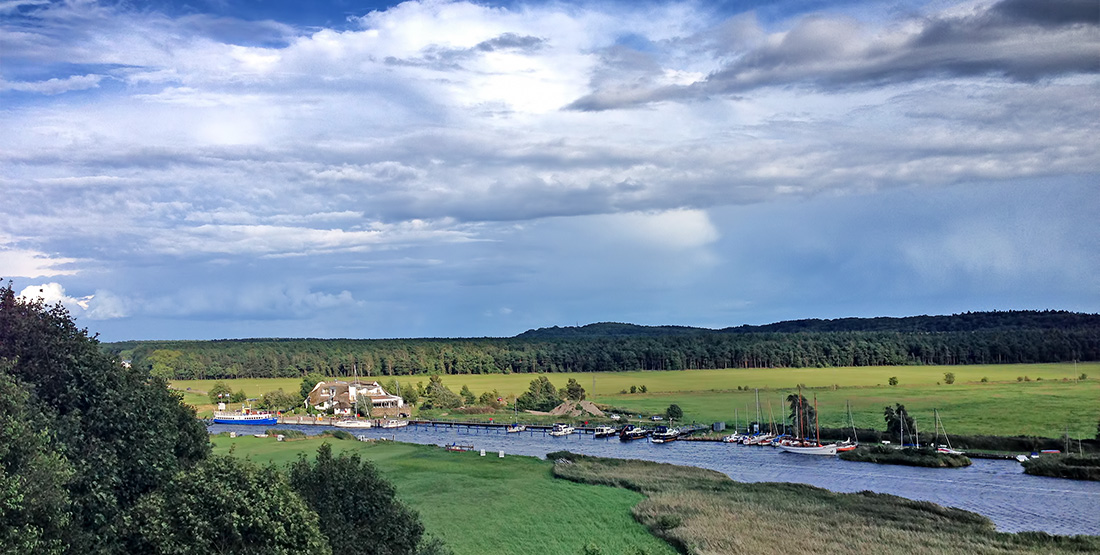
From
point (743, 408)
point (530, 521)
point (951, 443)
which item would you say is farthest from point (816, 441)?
point (530, 521)

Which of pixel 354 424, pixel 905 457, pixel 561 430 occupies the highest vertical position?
pixel 561 430

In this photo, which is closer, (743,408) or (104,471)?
(104,471)

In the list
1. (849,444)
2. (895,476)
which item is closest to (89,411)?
(895,476)

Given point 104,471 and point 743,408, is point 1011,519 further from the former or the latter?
point 743,408

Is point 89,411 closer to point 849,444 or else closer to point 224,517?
point 224,517

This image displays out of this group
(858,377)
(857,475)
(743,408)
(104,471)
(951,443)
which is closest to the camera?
(104,471)

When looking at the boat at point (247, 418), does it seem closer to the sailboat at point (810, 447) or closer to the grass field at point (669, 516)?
the grass field at point (669, 516)

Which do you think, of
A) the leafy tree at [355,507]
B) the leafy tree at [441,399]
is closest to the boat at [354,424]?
the leafy tree at [441,399]
